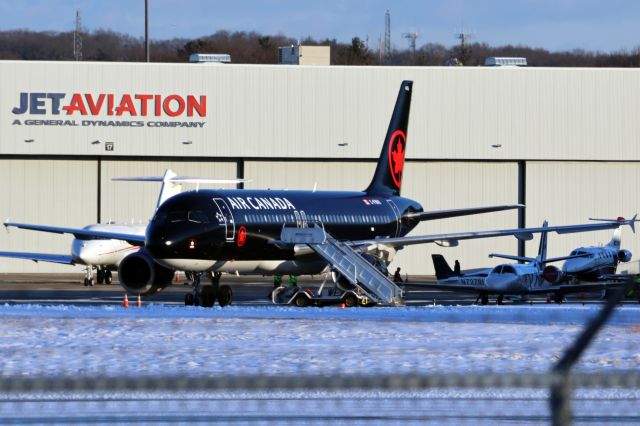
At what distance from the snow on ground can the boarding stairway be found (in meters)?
12.2

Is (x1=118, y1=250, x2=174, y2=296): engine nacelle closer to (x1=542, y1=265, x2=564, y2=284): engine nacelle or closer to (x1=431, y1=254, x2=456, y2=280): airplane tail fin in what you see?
(x1=431, y1=254, x2=456, y2=280): airplane tail fin

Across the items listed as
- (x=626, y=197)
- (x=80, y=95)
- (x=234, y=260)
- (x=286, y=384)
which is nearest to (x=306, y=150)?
(x=80, y=95)

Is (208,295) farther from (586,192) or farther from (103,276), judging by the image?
(586,192)

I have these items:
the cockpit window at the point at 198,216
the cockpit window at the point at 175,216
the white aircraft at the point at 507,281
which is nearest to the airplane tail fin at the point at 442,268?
the white aircraft at the point at 507,281

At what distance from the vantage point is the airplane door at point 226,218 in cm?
3650

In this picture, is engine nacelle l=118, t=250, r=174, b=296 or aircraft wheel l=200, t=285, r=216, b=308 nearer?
aircraft wheel l=200, t=285, r=216, b=308

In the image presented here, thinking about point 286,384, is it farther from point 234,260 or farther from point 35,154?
point 35,154

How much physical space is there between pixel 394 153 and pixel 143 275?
602 inches

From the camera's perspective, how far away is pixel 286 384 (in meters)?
5.71

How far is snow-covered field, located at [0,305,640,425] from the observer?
30.4 feet

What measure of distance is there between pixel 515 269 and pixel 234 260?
36.4 ft

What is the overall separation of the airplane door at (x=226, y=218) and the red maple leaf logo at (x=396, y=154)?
12.5 metres

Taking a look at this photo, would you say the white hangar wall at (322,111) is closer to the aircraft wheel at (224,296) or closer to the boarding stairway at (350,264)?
the boarding stairway at (350,264)

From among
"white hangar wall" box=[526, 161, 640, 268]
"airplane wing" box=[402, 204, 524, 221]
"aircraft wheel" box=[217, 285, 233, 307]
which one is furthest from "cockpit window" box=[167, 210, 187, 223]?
"white hangar wall" box=[526, 161, 640, 268]
